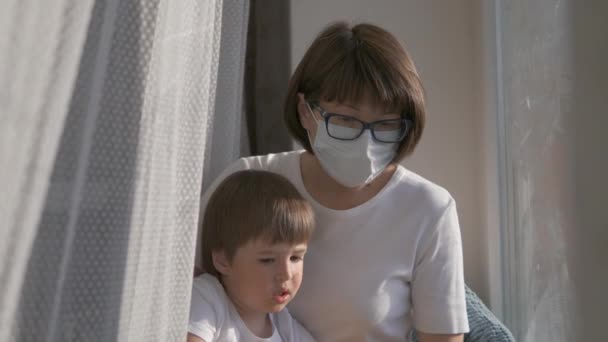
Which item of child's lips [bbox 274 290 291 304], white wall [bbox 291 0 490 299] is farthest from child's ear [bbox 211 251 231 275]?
white wall [bbox 291 0 490 299]

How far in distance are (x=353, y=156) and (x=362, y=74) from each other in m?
0.15

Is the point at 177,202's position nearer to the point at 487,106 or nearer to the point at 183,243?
the point at 183,243

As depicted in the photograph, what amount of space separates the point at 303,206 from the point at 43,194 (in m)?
0.68

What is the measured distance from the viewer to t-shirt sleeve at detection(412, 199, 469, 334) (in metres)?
1.31

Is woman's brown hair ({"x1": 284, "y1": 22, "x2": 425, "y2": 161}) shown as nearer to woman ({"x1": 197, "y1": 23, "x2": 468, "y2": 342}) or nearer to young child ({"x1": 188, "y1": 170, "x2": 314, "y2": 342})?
woman ({"x1": 197, "y1": 23, "x2": 468, "y2": 342})

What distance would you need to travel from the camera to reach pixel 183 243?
856 mm

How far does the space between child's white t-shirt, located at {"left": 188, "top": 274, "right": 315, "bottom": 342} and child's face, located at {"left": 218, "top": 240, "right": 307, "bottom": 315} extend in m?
0.04

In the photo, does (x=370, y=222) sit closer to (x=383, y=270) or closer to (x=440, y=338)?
(x=383, y=270)

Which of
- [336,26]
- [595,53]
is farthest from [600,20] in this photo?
[336,26]

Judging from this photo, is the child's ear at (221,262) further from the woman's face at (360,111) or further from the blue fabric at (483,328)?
the blue fabric at (483,328)

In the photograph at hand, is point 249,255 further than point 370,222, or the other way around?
point 370,222

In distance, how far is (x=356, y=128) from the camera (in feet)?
4.00

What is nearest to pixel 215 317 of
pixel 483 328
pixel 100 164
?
pixel 100 164

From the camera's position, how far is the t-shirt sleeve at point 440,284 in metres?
1.31
